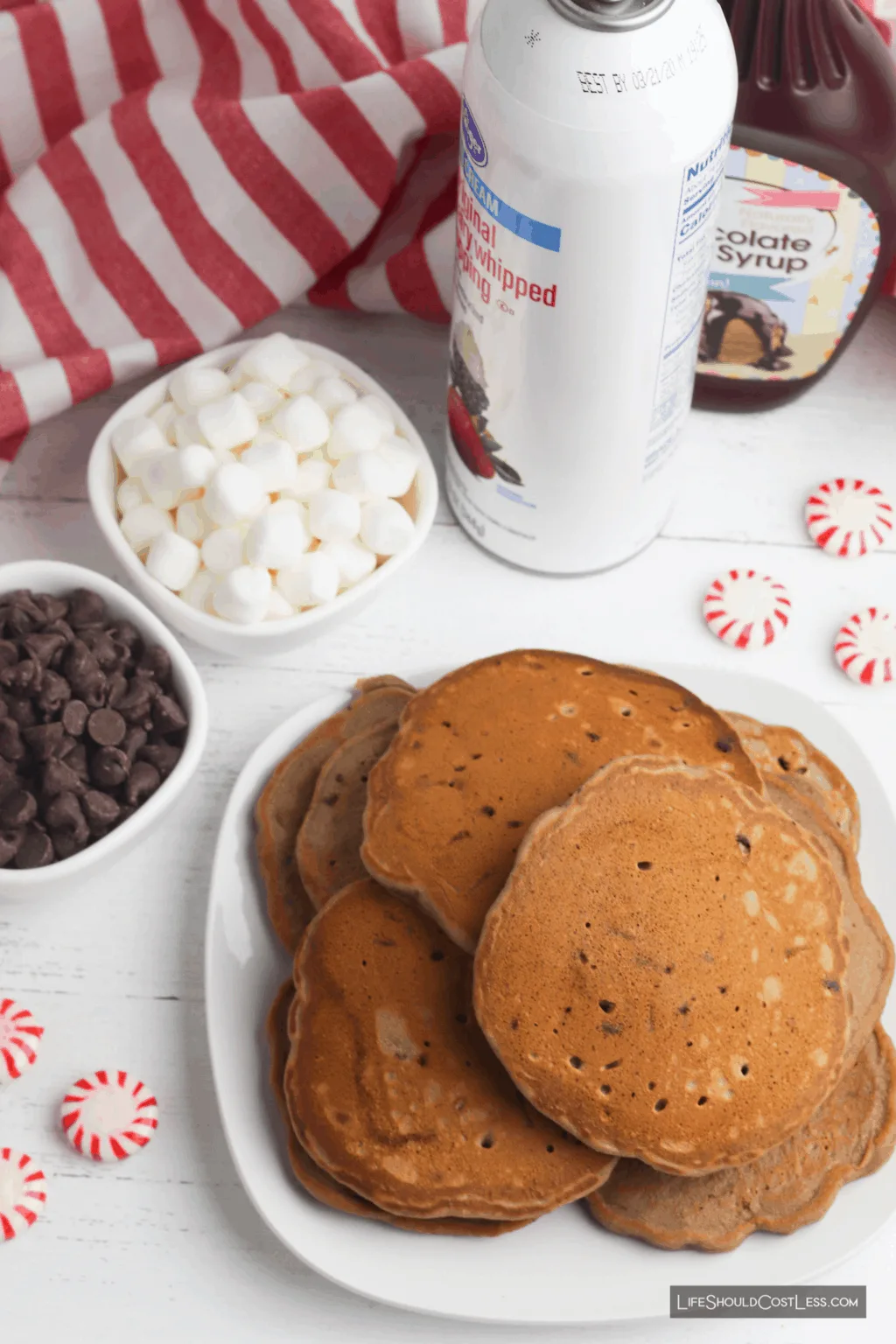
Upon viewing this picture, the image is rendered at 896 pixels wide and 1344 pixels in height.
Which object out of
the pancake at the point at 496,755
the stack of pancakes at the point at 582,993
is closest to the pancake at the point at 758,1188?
the stack of pancakes at the point at 582,993

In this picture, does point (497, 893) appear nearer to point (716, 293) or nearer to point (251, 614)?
point (251, 614)

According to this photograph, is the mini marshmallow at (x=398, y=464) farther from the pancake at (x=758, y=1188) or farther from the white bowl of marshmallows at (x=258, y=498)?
the pancake at (x=758, y=1188)

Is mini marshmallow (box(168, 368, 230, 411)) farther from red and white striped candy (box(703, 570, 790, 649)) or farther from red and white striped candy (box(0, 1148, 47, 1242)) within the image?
red and white striped candy (box(0, 1148, 47, 1242))

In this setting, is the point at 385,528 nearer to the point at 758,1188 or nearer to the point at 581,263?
the point at 581,263

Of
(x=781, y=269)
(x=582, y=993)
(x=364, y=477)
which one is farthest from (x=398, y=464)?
(x=582, y=993)

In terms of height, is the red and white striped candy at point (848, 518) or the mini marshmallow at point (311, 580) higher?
the mini marshmallow at point (311, 580)
